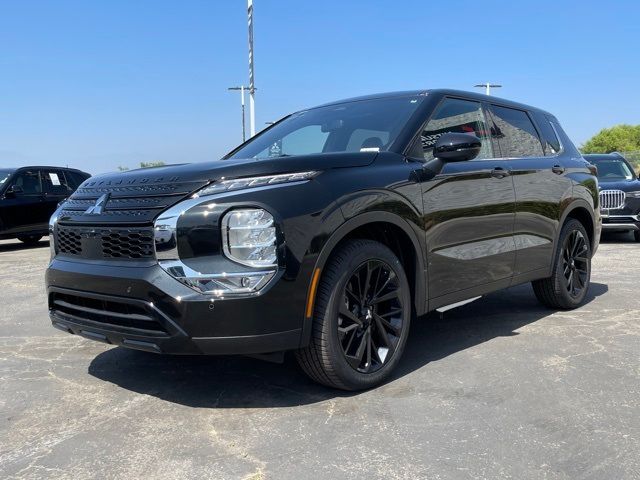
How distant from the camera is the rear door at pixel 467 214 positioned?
3.76 m

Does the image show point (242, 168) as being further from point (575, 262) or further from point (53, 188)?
point (53, 188)

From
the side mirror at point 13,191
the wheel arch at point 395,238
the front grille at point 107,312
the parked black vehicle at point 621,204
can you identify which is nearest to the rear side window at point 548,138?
the wheel arch at point 395,238

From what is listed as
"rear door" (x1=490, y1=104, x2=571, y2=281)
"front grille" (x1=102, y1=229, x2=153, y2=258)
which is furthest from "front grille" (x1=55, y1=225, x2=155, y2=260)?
"rear door" (x1=490, y1=104, x2=571, y2=281)

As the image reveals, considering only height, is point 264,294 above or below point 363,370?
above

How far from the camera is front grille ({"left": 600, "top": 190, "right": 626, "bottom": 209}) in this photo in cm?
1075

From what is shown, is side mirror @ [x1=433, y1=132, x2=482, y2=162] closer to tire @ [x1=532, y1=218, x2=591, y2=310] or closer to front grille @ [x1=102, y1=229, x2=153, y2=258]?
front grille @ [x1=102, y1=229, x2=153, y2=258]

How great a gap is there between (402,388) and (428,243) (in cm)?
90

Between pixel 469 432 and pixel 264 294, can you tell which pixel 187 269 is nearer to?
pixel 264 294

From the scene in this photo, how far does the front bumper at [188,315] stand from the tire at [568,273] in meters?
3.10

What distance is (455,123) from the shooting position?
14.0ft

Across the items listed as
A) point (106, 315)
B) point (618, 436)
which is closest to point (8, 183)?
point (106, 315)

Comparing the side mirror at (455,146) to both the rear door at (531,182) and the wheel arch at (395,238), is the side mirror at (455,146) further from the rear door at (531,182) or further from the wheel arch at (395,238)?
the rear door at (531,182)

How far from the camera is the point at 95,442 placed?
2.76 meters

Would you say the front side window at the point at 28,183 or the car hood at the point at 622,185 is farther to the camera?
the front side window at the point at 28,183
